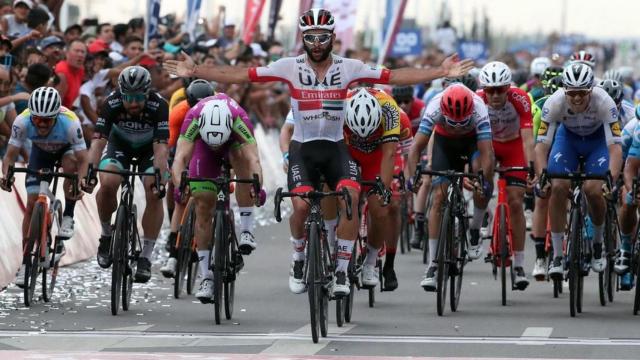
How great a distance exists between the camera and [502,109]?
1589 cm

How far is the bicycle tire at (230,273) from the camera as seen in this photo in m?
13.4

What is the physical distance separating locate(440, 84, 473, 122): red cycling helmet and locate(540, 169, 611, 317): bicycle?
843 mm

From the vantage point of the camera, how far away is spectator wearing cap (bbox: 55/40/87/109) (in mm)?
20734

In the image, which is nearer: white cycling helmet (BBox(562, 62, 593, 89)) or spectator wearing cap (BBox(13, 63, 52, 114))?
white cycling helmet (BBox(562, 62, 593, 89))

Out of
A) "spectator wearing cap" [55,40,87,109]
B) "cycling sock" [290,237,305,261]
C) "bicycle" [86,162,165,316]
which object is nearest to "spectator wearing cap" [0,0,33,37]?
"spectator wearing cap" [55,40,87,109]

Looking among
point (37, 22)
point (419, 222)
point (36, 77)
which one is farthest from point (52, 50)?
point (419, 222)

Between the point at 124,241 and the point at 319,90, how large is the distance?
2281 millimetres

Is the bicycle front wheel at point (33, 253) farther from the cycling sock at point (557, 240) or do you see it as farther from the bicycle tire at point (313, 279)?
the cycling sock at point (557, 240)

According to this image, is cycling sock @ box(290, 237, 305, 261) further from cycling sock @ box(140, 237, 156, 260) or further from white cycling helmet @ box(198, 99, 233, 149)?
cycling sock @ box(140, 237, 156, 260)

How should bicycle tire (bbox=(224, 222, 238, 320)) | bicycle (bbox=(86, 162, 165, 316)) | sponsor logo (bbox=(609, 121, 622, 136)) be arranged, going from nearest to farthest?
bicycle tire (bbox=(224, 222, 238, 320))
bicycle (bbox=(86, 162, 165, 316))
sponsor logo (bbox=(609, 121, 622, 136))

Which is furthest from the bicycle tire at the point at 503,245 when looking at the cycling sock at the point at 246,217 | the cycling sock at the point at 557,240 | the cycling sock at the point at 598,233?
the cycling sock at the point at 246,217

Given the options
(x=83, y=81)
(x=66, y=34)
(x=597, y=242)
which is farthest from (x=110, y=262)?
(x=66, y=34)

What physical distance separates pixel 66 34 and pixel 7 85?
16.9ft

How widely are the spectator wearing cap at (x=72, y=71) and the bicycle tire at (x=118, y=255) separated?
6836 millimetres
